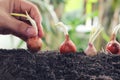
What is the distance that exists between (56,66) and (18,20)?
0.68 ft

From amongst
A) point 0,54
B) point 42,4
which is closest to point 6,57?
point 0,54

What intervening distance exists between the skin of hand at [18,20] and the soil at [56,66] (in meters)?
0.06

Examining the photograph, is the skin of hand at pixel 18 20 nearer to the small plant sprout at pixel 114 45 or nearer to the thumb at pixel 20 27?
the thumb at pixel 20 27

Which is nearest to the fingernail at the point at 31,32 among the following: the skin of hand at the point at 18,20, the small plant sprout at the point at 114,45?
the skin of hand at the point at 18,20

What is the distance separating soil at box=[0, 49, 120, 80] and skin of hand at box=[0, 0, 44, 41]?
0.06 metres

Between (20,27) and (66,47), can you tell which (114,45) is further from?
(20,27)

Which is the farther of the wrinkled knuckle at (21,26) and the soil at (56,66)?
the wrinkled knuckle at (21,26)

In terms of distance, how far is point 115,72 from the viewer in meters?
0.70

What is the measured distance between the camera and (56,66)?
0.71 metres

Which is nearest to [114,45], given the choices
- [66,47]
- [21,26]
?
[66,47]

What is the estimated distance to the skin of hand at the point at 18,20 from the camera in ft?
2.78

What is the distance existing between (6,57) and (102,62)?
0.21m

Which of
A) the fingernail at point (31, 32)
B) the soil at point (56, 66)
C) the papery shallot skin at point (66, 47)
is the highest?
the fingernail at point (31, 32)

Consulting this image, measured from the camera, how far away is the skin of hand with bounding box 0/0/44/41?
2.78 feet
